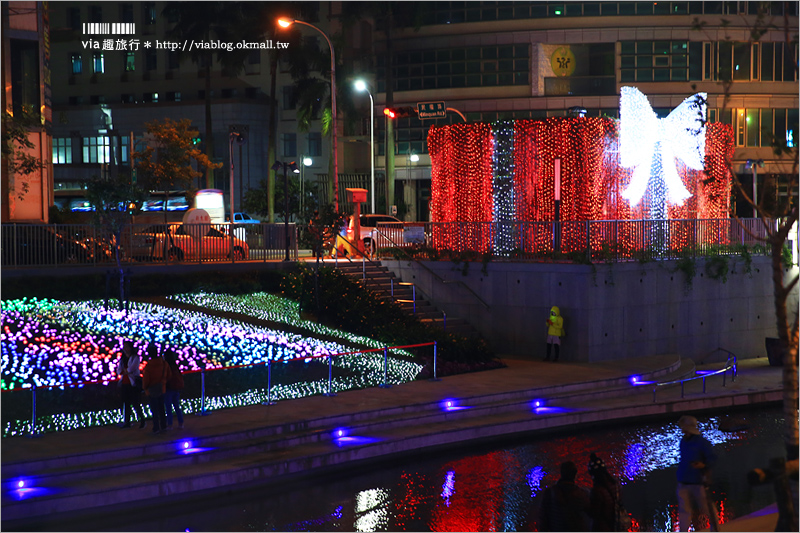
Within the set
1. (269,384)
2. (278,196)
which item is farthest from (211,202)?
(269,384)

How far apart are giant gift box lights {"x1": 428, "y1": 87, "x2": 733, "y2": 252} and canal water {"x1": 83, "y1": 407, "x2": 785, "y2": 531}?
8.33 m

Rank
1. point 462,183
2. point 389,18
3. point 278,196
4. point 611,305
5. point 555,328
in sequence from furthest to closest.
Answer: point 278,196
point 389,18
point 462,183
point 611,305
point 555,328

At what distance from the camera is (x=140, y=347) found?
1848 cm

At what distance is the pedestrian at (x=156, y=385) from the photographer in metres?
14.2

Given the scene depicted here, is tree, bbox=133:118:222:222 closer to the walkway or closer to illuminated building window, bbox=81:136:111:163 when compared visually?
illuminated building window, bbox=81:136:111:163

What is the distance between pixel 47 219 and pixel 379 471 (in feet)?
67.7

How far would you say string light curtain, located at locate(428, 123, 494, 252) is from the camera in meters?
25.9

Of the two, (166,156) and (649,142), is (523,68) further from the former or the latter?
(649,142)

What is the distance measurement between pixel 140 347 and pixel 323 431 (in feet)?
17.7

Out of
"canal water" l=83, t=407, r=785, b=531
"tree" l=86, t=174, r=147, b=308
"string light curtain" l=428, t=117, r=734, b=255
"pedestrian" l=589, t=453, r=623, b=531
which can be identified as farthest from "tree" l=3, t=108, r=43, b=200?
"pedestrian" l=589, t=453, r=623, b=531

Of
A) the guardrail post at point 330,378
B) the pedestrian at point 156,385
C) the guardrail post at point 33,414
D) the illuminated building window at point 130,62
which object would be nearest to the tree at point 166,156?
the illuminated building window at point 130,62

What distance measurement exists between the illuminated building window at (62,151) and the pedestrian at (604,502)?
65.6 meters

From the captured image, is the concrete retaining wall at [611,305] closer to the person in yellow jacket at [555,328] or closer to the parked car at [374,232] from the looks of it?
the person in yellow jacket at [555,328]

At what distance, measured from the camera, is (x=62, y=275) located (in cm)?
2278
